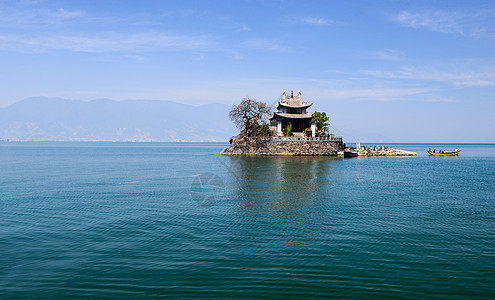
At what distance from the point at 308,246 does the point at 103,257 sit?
9.97 meters

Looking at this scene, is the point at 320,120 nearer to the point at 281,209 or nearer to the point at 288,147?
the point at 288,147

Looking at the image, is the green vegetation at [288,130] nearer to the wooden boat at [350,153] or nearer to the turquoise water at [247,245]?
the wooden boat at [350,153]

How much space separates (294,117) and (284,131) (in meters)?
5.08

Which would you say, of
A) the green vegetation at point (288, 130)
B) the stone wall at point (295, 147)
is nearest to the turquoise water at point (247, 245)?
the stone wall at point (295, 147)

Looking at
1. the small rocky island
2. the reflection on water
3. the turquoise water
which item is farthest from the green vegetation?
the turquoise water

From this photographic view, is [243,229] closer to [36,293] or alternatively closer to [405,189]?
[36,293]

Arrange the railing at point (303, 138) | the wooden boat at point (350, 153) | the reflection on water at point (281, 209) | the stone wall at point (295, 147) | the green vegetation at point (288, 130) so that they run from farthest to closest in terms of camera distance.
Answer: the green vegetation at point (288, 130) → the wooden boat at point (350, 153) → the stone wall at point (295, 147) → the railing at point (303, 138) → the reflection on water at point (281, 209)

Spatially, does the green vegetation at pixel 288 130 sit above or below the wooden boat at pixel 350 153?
above

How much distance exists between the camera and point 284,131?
310ft

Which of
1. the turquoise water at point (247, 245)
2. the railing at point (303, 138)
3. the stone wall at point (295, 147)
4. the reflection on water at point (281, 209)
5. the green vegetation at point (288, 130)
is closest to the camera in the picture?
the turquoise water at point (247, 245)

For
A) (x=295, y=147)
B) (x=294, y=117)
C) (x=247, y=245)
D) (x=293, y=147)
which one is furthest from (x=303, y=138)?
(x=247, y=245)

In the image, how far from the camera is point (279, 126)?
94188 millimetres

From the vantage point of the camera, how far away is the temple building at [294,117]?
93.5 metres

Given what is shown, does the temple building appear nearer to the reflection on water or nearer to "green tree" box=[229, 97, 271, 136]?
"green tree" box=[229, 97, 271, 136]
